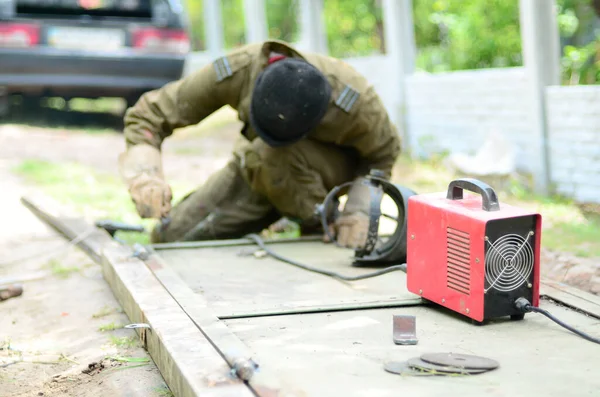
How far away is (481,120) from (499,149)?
0.75 metres

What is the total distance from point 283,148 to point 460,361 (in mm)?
2136

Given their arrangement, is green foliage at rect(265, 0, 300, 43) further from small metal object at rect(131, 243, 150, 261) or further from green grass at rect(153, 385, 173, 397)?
green grass at rect(153, 385, 173, 397)

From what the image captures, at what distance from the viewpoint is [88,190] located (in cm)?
680

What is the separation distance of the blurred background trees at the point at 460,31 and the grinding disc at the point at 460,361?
103 inches

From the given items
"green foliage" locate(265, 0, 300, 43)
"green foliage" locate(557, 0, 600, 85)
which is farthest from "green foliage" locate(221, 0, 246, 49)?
"green foliage" locate(557, 0, 600, 85)

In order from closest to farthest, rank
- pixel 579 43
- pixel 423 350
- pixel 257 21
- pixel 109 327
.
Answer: pixel 423 350, pixel 109 327, pixel 579 43, pixel 257 21

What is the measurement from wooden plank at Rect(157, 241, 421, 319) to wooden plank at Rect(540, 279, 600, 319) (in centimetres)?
53

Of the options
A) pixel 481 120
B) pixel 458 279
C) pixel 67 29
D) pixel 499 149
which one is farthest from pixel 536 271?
pixel 67 29

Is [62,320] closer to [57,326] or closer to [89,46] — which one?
[57,326]

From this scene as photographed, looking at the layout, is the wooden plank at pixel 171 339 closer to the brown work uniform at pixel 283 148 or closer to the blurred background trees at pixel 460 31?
the brown work uniform at pixel 283 148

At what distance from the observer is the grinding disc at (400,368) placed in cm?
242

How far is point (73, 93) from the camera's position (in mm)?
9828

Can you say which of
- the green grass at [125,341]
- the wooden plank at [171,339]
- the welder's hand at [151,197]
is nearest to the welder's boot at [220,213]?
the welder's hand at [151,197]

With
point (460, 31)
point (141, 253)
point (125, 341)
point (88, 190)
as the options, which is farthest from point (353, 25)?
point (125, 341)
